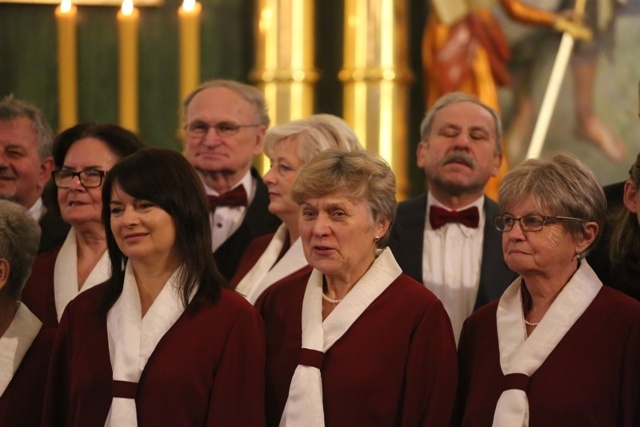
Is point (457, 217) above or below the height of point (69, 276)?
above

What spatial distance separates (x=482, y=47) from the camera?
7652 millimetres

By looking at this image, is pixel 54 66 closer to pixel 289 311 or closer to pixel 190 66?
pixel 190 66

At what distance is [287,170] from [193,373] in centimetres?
132

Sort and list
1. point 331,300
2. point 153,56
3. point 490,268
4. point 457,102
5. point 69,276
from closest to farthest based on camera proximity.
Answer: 1. point 331,300
2. point 69,276
3. point 490,268
4. point 457,102
5. point 153,56

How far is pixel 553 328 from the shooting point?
3656 millimetres

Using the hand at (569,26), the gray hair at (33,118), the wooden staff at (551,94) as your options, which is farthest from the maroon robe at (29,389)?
the hand at (569,26)

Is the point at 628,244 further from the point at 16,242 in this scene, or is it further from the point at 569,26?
the point at 569,26

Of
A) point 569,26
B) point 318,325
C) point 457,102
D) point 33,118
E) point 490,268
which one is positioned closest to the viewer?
point 318,325

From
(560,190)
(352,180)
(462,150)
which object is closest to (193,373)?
(352,180)

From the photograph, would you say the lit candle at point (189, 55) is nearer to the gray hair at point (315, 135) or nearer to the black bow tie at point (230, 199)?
the black bow tie at point (230, 199)

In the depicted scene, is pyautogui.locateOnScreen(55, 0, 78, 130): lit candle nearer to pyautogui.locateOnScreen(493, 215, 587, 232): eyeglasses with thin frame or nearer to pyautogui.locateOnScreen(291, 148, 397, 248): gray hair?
pyautogui.locateOnScreen(291, 148, 397, 248): gray hair

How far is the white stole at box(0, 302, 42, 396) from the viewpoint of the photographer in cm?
394

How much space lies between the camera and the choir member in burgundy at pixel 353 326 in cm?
370

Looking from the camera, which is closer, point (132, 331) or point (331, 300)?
point (132, 331)
